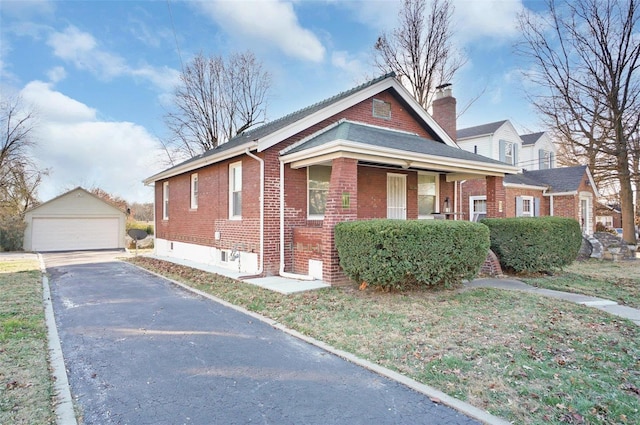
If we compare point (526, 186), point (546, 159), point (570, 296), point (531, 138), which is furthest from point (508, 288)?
point (546, 159)

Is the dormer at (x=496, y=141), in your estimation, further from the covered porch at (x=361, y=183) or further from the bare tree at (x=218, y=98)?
the bare tree at (x=218, y=98)

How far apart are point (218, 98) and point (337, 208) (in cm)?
2422

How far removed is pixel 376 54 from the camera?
23516 millimetres

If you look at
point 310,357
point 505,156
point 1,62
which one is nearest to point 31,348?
point 310,357

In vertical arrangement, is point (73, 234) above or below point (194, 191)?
below

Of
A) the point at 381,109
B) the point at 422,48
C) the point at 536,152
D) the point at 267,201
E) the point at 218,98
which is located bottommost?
the point at 267,201

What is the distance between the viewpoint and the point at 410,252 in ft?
22.3

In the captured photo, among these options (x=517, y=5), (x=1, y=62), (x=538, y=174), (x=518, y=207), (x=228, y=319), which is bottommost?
(x=228, y=319)

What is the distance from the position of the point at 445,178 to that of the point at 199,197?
29.6 ft

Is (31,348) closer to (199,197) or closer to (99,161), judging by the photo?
(199,197)

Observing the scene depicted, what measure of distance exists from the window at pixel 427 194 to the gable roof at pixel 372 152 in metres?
1.99

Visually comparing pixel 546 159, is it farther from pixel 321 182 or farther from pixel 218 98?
pixel 218 98

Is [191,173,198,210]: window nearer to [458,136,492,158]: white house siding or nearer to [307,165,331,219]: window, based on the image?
[307,165,331,219]: window

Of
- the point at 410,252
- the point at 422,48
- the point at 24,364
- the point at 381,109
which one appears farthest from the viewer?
the point at 422,48
